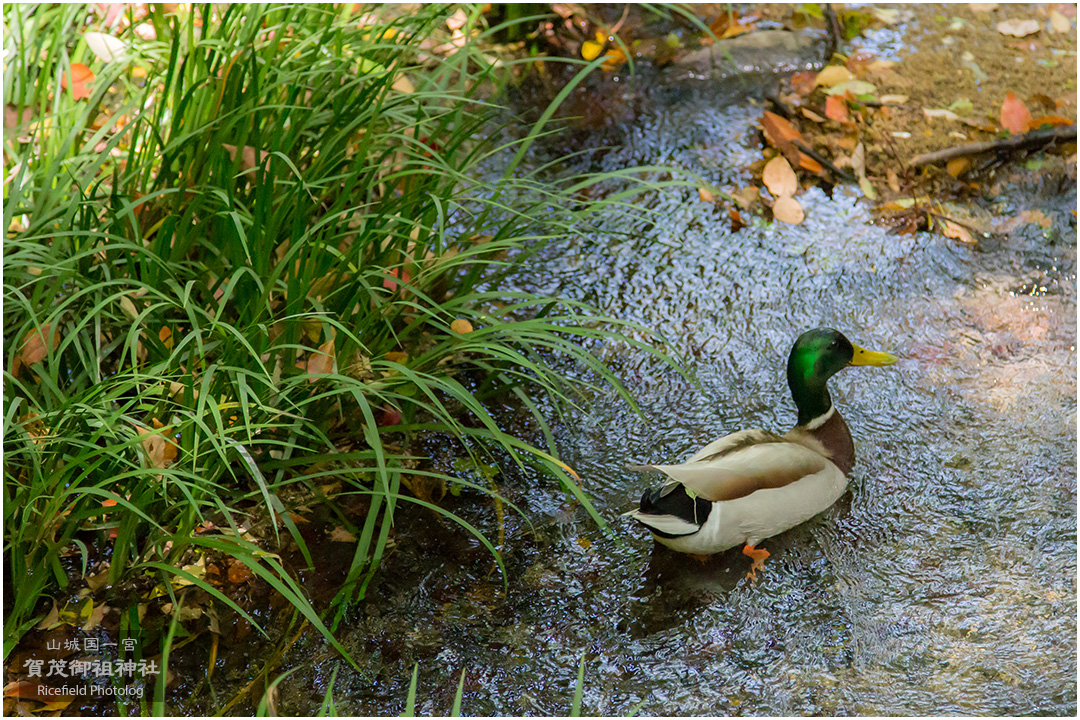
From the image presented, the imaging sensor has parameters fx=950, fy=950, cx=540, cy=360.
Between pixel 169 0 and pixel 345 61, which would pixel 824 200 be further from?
pixel 169 0

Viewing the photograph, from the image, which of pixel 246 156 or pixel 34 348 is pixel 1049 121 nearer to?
pixel 246 156

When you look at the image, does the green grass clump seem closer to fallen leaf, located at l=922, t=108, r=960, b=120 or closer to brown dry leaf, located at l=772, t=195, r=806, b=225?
brown dry leaf, located at l=772, t=195, r=806, b=225

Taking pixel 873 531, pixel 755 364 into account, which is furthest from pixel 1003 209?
pixel 873 531

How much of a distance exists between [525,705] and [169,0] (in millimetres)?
3027

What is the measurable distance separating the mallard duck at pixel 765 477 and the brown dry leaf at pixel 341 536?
72 centimetres

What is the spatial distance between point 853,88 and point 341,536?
9.81 ft

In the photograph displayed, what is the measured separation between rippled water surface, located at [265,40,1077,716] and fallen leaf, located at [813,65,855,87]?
0.84 m

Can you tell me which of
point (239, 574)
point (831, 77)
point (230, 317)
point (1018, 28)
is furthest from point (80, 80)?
point (1018, 28)

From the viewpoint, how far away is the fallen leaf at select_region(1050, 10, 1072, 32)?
14.8 ft

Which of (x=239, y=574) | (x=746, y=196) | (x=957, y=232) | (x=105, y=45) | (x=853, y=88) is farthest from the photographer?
(x=853, y=88)

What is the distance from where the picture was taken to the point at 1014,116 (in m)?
3.88

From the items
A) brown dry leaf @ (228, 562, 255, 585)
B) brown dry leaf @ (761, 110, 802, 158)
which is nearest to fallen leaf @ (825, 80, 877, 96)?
brown dry leaf @ (761, 110, 802, 158)

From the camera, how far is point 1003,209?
11.7 ft

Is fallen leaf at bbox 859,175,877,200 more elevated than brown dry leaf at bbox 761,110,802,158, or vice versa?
brown dry leaf at bbox 761,110,802,158
